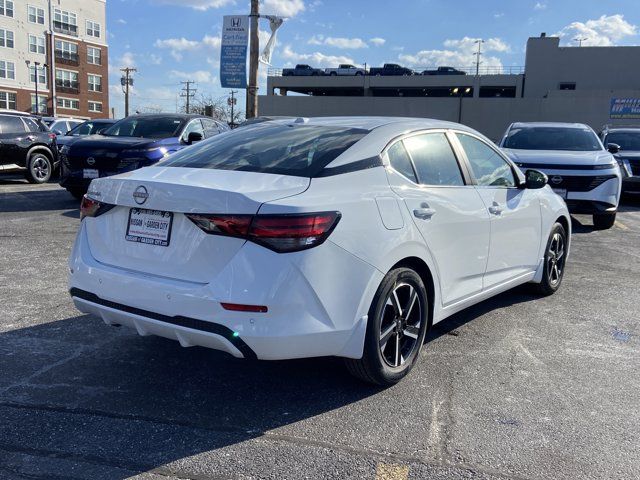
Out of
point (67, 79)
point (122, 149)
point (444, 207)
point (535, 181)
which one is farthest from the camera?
point (67, 79)

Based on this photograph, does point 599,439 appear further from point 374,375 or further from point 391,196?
point 391,196

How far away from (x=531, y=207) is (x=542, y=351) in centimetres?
138

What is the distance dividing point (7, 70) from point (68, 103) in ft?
26.6

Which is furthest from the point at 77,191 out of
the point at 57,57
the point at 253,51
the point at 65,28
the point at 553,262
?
the point at 65,28

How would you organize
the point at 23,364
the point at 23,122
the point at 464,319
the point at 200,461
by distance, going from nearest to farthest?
1. the point at 200,461
2. the point at 23,364
3. the point at 464,319
4. the point at 23,122

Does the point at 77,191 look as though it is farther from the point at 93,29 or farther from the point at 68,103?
the point at 93,29

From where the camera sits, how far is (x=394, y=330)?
143 inches

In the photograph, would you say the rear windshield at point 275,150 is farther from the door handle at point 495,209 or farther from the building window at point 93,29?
the building window at point 93,29

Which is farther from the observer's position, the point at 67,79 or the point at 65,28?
the point at 67,79

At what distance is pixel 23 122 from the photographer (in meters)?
14.2

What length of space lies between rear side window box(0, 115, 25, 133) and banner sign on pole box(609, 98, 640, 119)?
121ft

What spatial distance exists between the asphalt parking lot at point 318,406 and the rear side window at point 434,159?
1.26 meters

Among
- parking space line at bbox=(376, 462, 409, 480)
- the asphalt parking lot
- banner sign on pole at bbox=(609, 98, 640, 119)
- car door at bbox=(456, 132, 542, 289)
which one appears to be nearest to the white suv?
car door at bbox=(456, 132, 542, 289)

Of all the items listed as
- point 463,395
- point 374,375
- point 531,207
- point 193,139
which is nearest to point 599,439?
point 463,395
